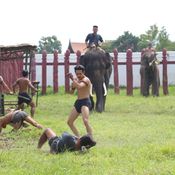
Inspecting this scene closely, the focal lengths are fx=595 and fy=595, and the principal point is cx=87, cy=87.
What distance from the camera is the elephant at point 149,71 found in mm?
26688

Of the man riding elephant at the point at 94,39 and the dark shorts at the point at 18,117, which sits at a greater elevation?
the man riding elephant at the point at 94,39

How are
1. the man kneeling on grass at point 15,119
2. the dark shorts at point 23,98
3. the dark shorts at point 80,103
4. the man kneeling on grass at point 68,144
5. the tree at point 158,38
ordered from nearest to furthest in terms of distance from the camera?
the man kneeling on grass at point 68,144 < the dark shorts at point 80,103 < the man kneeling on grass at point 15,119 < the dark shorts at point 23,98 < the tree at point 158,38

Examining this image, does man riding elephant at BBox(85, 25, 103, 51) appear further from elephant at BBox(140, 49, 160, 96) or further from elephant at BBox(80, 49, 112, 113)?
elephant at BBox(140, 49, 160, 96)

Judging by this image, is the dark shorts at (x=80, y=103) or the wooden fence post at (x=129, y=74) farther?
the wooden fence post at (x=129, y=74)

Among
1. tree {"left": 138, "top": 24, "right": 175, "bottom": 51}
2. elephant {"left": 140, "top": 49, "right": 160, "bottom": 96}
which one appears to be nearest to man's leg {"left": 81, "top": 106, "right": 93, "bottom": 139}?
elephant {"left": 140, "top": 49, "right": 160, "bottom": 96}

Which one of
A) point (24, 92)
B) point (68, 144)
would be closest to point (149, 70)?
point (24, 92)

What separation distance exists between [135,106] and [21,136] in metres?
9.17

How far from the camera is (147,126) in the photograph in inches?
561

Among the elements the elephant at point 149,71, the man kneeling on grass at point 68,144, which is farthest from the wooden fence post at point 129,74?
the man kneeling on grass at point 68,144

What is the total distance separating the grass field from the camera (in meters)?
8.26

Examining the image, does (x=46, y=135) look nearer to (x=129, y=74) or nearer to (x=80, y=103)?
(x=80, y=103)

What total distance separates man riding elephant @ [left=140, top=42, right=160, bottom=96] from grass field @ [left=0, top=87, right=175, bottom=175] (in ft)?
29.7

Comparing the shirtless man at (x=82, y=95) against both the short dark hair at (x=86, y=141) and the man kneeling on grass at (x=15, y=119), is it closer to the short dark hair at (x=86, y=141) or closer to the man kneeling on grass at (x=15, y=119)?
the man kneeling on grass at (x=15, y=119)

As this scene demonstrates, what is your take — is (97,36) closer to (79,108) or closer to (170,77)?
(79,108)
